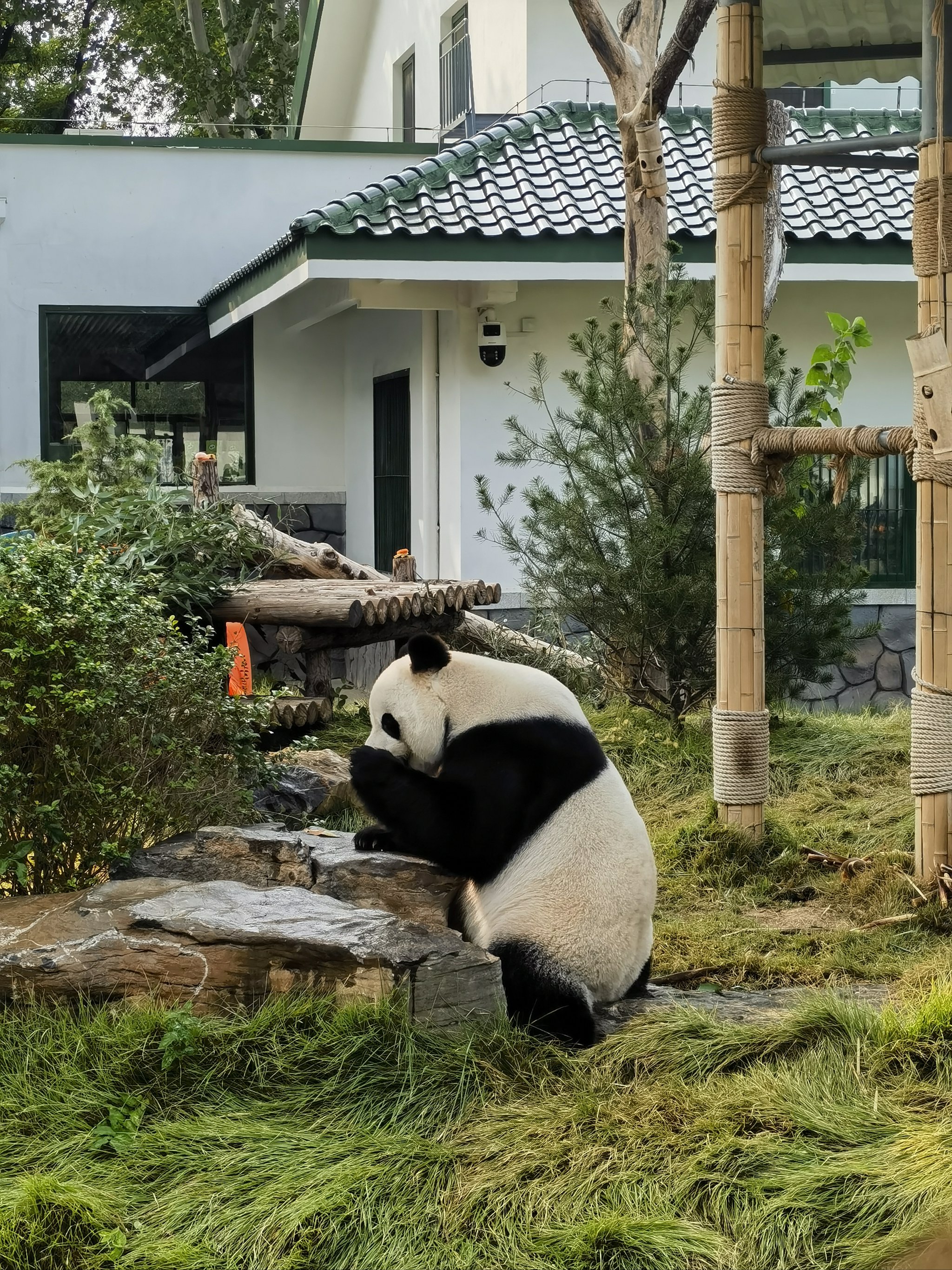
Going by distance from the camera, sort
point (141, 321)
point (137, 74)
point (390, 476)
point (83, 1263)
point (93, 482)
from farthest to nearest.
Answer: point (137, 74)
point (141, 321)
point (390, 476)
point (93, 482)
point (83, 1263)

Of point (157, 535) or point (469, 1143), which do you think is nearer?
point (469, 1143)

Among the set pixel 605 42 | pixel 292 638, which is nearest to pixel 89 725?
pixel 292 638

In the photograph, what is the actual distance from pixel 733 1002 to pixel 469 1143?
4.11ft

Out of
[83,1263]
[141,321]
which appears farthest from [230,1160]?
[141,321]

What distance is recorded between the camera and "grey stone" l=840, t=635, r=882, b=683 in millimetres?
11266

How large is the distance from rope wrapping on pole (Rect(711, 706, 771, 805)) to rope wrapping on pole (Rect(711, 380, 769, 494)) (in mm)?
933

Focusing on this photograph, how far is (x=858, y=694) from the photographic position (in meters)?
11.4

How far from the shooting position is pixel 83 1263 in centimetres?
297

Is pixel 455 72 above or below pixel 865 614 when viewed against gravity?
above

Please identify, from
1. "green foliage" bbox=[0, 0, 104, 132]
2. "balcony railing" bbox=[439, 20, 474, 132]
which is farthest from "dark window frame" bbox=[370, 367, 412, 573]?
"green foliage" bbox=[0, 0, 104, 132]

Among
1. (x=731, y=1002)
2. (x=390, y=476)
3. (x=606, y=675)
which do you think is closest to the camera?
(x=731, y=1002)

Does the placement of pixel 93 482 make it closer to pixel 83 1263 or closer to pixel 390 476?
pixel 390 476

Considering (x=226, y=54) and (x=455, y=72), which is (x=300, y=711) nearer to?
(x=455, y=72)

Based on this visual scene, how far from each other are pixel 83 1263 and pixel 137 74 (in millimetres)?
33853
